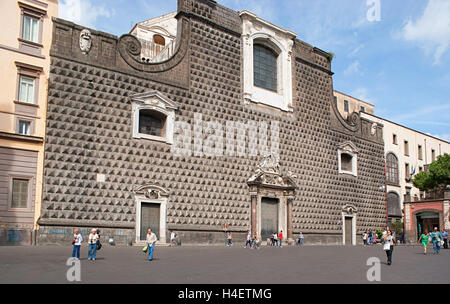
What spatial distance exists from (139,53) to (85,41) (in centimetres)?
282

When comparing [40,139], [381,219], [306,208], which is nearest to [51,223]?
[40,139]

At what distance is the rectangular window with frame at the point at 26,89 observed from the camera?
61.1ft

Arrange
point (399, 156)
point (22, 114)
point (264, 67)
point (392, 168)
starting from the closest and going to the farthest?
point (22, 114)
point (264, 67)
point (392, 168)
point (399, 156)

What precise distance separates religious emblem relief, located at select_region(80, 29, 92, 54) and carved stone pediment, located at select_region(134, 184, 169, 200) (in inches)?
270

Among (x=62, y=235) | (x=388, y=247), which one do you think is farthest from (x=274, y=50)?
(x=388, y=247)

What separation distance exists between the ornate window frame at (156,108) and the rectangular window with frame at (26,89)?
4535 millimetres

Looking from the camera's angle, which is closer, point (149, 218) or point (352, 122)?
point (149, 218)

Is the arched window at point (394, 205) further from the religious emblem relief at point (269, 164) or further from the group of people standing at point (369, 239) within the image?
the religious emblem relief at point (269, 164)

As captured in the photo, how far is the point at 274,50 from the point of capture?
2925 cm

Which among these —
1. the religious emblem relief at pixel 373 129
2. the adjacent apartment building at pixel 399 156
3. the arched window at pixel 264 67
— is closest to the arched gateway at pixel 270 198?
the arched window at pixel 264 67

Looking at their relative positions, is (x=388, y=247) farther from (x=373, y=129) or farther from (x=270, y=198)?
(x=373, y=129)

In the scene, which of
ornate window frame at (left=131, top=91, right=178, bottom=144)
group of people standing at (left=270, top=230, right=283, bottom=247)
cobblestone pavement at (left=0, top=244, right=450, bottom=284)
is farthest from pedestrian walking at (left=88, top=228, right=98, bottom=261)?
group of people standing at (left=270, top=230, right=283, bottom=247)

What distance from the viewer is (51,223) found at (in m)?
18.3

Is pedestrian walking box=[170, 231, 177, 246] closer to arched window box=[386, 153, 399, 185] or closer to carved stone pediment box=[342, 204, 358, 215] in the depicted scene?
carved stone pediment box=[342, 204, 358, 215]
